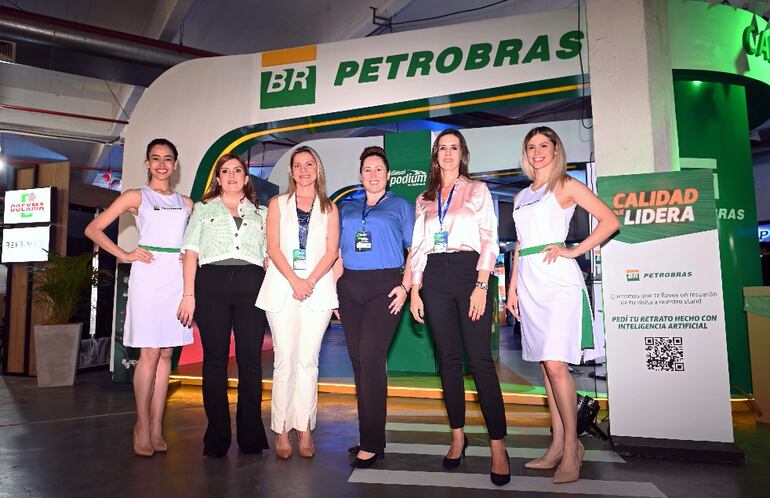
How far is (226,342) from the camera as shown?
2752mm

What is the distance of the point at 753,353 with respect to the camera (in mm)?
3734

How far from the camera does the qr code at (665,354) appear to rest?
275cm

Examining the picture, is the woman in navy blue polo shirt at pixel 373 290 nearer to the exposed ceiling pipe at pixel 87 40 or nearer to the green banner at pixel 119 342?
the green banner at pixel 119 342

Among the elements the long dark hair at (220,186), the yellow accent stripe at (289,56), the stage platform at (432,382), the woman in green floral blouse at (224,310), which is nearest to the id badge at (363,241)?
the woman in green floral blouse at (224,310)

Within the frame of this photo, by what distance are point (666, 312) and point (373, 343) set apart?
159 centimetres

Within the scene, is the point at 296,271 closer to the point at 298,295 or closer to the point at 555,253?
the point at 298,295

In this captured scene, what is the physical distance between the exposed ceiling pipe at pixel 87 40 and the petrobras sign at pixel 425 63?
2.06 m

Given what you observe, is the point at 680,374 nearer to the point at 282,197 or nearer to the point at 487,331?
the point at 487,331

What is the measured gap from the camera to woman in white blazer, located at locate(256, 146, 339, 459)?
2641mm

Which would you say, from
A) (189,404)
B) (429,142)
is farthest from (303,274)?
(429,142)

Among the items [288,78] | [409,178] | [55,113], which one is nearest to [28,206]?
[55,113]

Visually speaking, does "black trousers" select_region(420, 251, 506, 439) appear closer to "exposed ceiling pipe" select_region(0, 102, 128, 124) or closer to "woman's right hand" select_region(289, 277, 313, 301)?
"woman's right hand" select_region(289, 277, 313, 301)

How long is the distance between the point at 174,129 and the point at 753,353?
210 inches

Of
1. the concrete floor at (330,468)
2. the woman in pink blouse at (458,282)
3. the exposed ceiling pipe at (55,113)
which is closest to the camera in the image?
the concrete floor at (330,468)
